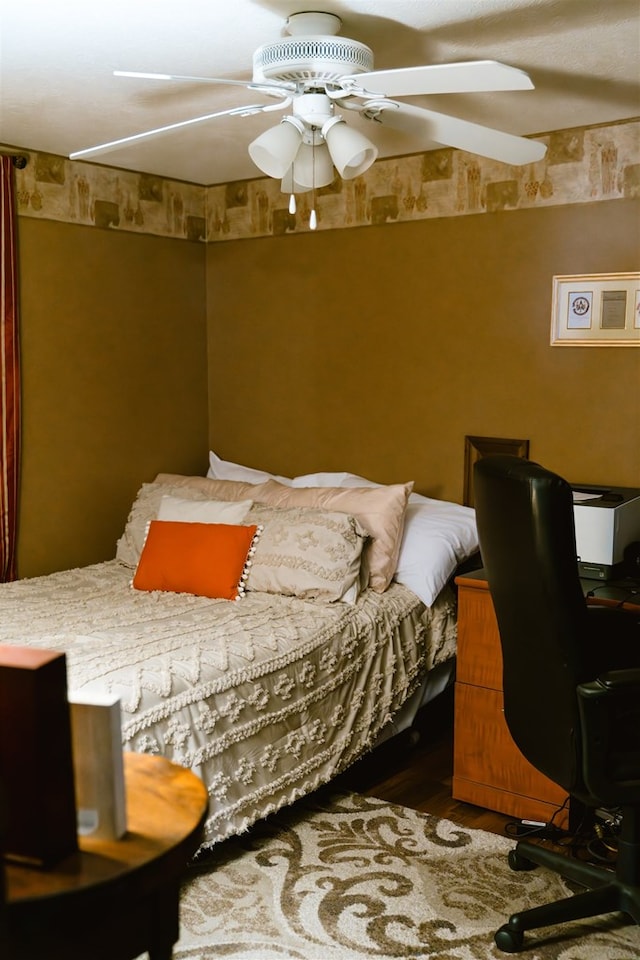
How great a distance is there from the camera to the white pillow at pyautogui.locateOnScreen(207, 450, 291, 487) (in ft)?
14.3

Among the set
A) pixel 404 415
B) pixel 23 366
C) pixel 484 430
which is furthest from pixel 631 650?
pixel 23 366

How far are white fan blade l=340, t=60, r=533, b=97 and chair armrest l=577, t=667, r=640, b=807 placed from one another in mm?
1332

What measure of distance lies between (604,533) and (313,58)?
166cm

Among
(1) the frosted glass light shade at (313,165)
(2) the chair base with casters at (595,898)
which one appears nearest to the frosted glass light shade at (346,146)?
(1) the frosted glass light shade at (313,165)

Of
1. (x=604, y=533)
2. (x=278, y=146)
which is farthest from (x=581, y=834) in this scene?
(x=278, y=146)

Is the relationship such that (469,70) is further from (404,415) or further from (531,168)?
(404,415)

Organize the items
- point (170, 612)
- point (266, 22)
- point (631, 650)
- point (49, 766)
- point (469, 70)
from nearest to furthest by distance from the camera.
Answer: point (49, 766), point (469, 70), point (266, 22), point (631, 650), point (170, 612)

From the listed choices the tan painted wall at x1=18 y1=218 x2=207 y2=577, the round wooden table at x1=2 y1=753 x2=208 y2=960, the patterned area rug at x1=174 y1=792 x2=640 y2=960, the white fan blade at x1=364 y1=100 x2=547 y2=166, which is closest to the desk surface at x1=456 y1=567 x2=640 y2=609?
the patterned area rug at x1=174 y1=792 x2=640 y2=960

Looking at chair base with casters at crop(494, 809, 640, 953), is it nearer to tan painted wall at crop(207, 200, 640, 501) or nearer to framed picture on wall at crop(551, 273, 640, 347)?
tan painted wall at crop(207, 200, 640, 501)

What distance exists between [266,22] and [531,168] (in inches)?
60.1

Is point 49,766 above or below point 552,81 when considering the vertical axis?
below

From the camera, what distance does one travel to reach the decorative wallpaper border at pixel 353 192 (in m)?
3.42

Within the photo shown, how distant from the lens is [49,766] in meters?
1.21

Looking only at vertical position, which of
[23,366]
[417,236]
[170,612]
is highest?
[417,236]
